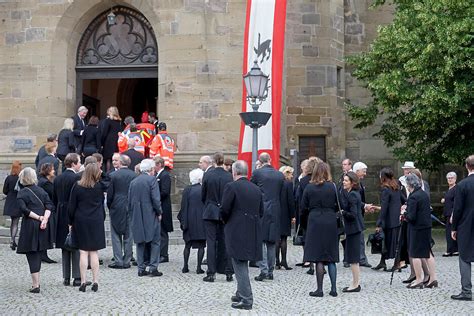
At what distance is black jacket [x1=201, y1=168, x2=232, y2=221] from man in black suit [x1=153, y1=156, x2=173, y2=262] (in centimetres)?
190

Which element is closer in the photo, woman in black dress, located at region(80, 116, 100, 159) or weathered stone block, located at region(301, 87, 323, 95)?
woman in black dress, located at region(80, 116, 100, 159)

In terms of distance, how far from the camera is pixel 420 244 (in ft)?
39.6

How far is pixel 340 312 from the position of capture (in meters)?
10.1

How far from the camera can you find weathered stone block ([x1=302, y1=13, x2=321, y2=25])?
24.3m

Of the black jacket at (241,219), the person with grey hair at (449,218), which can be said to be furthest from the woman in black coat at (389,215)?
the black jacket at (241,219)

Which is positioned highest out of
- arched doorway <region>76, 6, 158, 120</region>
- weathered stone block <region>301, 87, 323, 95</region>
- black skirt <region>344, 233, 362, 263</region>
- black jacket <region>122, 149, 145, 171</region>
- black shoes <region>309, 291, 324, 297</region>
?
arched doorway <region>76, 6, 158, 120</region>

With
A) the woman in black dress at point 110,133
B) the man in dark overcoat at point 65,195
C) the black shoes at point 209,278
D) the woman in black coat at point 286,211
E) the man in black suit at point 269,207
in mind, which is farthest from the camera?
the woman in black dress at point 110,133

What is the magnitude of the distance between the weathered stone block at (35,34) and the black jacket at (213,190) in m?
9.48

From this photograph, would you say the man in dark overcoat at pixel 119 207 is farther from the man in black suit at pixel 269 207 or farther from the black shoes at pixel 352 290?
the black shoes at pixel 352 290

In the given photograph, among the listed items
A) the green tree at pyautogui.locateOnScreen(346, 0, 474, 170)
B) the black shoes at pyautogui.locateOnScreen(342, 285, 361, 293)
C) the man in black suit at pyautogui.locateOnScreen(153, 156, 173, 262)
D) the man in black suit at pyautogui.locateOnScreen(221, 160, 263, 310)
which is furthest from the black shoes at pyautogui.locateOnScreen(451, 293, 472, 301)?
the green tree at pyautogui.locateOnScreen(346, 0, 474, 170)

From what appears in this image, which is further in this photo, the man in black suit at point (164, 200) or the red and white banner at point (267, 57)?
the red and white banner at point (267, 57)

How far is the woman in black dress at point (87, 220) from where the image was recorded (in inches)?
456

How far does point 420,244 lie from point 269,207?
244 cm

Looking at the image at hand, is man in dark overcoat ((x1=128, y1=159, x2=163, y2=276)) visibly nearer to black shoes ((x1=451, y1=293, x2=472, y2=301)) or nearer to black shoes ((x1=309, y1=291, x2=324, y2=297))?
black shoes ((x1=309, y1=291, x2=324, y2=297))
